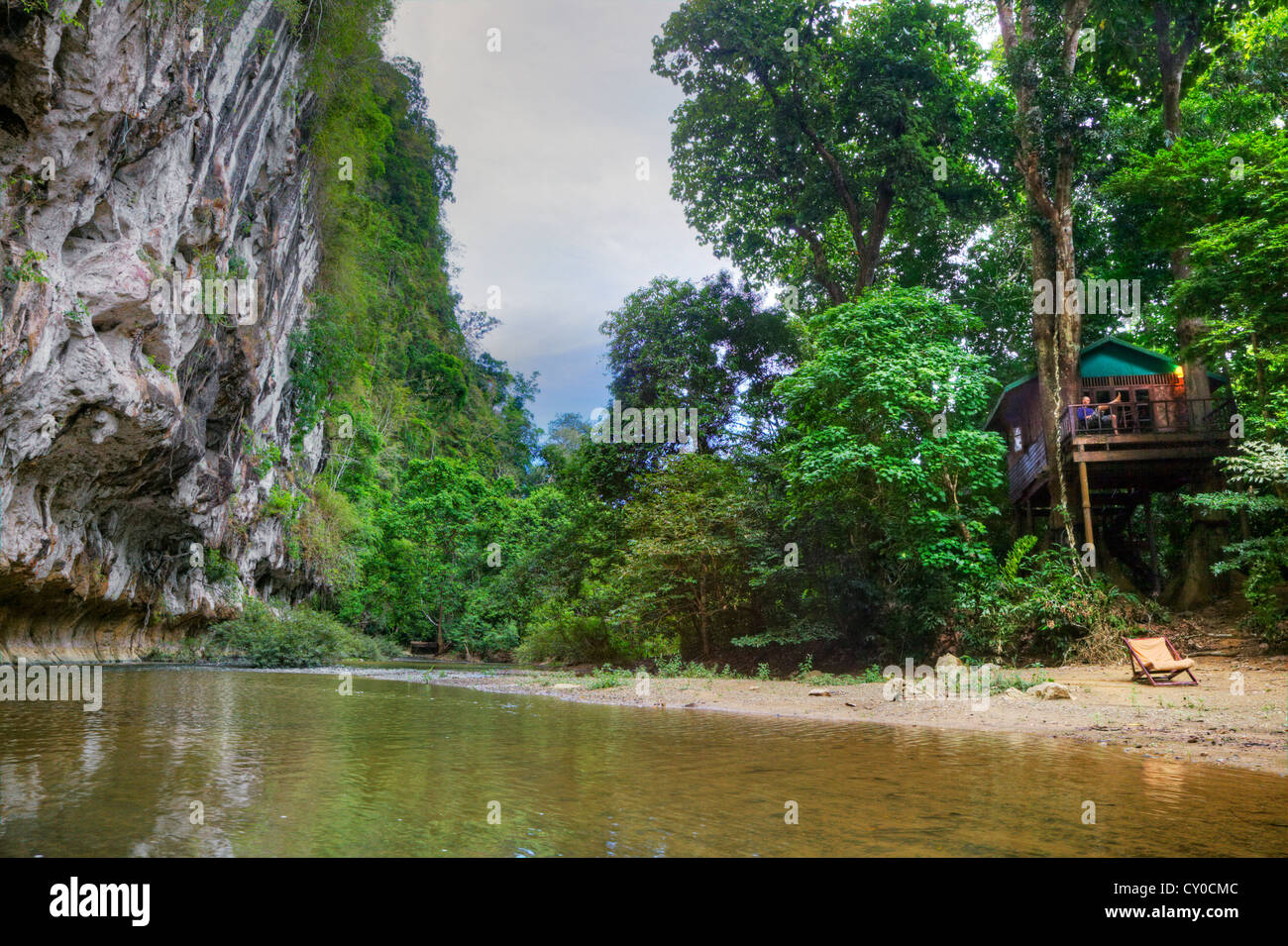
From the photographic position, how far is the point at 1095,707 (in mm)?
9742

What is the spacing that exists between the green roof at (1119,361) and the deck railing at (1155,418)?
1189 millimetres

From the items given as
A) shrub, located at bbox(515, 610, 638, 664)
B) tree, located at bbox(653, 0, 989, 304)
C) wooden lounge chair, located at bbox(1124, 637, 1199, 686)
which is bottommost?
shrub, located at bbox(515, 610, 638, 664)

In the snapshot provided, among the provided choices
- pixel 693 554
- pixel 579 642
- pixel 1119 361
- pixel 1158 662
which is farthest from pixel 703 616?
pixel 1119 361

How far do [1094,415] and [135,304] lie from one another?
20306mm

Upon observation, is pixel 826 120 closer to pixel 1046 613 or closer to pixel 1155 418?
pixel 1155 418

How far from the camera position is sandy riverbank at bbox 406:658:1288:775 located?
23.2 feet

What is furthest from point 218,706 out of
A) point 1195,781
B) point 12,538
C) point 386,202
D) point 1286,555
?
point 386,202

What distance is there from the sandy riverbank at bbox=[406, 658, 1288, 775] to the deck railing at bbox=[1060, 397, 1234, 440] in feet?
21.6

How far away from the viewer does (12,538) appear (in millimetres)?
12828

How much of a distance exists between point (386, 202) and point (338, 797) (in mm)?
43148
